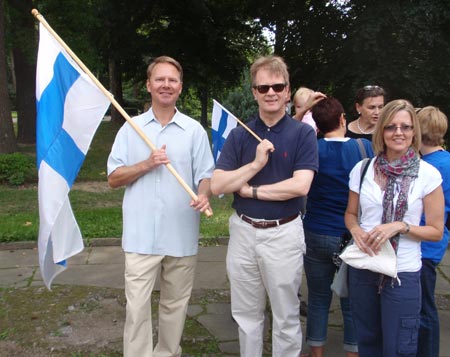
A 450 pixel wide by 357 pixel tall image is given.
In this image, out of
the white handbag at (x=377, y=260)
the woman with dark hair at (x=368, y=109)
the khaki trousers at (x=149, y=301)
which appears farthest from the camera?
the woman with dark hair at (x=368, y=109)

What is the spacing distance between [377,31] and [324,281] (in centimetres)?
1094

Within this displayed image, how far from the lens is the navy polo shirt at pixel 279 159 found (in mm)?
2881

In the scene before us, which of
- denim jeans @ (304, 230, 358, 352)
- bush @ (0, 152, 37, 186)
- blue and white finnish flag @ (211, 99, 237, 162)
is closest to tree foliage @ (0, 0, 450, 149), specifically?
bush @ (0, 152, 37, 186)

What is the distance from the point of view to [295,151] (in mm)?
2896

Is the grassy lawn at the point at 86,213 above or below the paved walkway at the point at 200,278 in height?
above

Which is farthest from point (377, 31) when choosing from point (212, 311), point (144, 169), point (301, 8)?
point (144, 169)

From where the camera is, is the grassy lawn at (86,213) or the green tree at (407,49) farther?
the green tree at (407,49)

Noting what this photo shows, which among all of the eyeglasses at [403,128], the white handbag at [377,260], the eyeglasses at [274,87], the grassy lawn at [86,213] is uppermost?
the eyeglasses at [274,87]

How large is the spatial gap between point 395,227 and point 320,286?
0.90 meters

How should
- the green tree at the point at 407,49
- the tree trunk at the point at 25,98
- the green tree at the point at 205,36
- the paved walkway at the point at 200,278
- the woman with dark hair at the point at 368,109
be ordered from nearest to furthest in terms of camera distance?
1. the woman with dark hair at the point at 368,109
2. the paved walkway at the point at 200,278
3. the green tree at the point at 407,49
4. the tree trunk at the point at 25,98
5. the green tree at the point at 205,36

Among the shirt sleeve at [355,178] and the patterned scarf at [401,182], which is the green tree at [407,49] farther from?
the patterned scarf at [401,182]

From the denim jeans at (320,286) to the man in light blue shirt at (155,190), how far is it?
787 millimetres

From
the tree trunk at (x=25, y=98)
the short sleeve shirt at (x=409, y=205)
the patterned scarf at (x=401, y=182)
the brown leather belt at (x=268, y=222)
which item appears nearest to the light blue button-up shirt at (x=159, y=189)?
the brown leather belt at (x=268, y=222)

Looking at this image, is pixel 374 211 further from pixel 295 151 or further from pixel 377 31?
pixel 377 31
